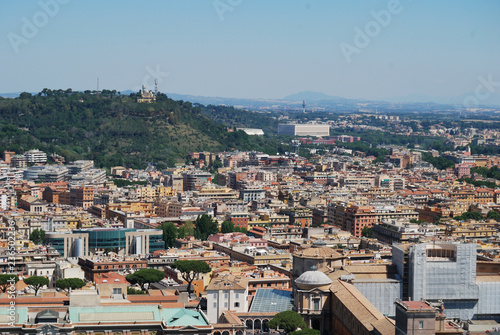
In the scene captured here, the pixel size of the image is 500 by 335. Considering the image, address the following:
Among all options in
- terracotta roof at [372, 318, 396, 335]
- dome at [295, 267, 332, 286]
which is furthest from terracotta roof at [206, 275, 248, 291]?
terracotta roof at [372, 318, 396, 335]

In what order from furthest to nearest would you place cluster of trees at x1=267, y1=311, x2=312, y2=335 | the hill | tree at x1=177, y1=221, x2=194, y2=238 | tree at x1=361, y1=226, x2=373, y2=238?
the hill
tree at x1=361, y1=226, x2=373, y2=238
tree at x1=177, y1=221, x2=194, y2=238
cluster of trees at x1=267, y1=311, x2=312, y2=335

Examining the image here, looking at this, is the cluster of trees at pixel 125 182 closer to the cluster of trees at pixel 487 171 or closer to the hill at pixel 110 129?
the hill at pixel 110 129

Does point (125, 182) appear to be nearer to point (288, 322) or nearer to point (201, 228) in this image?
point (201, 228)

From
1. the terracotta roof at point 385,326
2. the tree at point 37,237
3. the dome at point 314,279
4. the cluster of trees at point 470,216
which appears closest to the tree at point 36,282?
the dome at point 314,279

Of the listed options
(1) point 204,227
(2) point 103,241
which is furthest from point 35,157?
(2) point 103,241

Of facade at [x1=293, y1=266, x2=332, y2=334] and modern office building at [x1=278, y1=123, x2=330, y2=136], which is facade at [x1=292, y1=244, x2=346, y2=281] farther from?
modern office building at [x1=278, y1=123, x2=330, y2=136]
